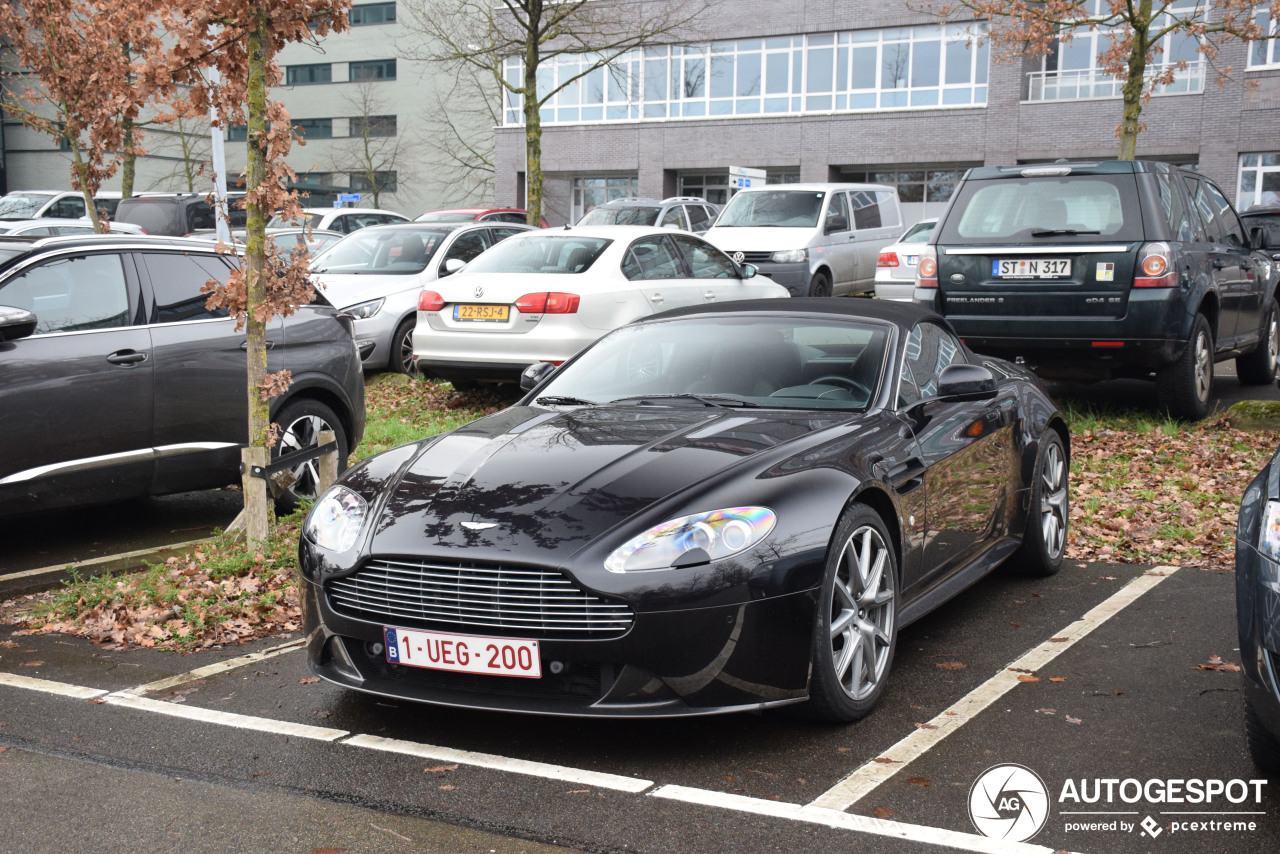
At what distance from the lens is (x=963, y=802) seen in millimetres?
3703

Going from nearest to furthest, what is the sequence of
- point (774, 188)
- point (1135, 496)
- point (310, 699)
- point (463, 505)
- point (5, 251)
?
point (463, 505)
point (310, 699)
point (5, 251)
point (1135, 496)
point (774, 188)

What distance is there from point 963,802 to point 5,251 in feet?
18.3

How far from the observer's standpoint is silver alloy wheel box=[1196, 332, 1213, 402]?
391 inches

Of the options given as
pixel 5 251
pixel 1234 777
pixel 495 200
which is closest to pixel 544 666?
pixel 1234 777

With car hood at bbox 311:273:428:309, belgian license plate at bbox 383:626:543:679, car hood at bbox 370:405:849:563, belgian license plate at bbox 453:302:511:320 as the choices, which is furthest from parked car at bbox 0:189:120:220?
belgian license plate at bbox 383:626:543:679

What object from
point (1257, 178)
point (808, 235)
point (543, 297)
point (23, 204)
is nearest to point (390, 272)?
point (543, 297)

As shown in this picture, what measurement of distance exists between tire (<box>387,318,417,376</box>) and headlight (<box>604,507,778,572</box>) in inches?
374

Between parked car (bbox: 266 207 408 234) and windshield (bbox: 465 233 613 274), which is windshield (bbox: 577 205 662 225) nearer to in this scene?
parked car (bbox: 266 207 408 234)

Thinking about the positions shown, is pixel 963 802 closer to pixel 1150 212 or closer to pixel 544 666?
pixel 544 666

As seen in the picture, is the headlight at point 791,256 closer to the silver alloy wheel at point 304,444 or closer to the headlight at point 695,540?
the silver alloy wheel at point 304,444

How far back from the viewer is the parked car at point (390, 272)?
1315 cm

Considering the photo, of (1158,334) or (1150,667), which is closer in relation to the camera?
(1150,667)

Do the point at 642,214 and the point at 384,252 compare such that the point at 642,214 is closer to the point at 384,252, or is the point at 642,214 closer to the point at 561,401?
the point at 384,252

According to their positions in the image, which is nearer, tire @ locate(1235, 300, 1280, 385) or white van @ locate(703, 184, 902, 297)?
tire @ locate(1235, 300, 1280, 385)
